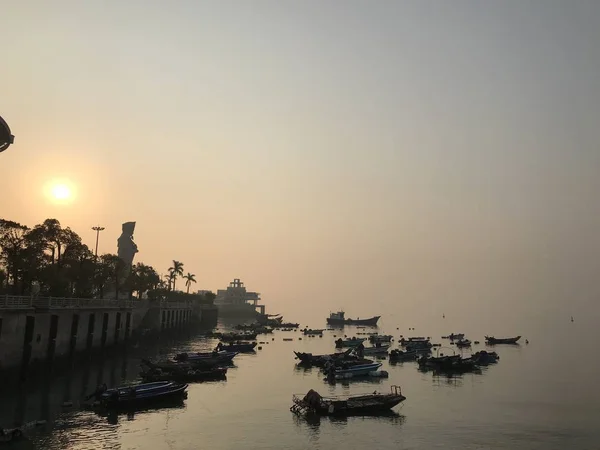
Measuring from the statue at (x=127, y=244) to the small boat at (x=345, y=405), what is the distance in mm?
119560

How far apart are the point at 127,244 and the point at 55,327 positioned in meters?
101

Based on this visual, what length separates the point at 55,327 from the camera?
5722 centimetres

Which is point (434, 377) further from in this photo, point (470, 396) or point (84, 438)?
point (84, 438)

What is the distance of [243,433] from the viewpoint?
40344mm

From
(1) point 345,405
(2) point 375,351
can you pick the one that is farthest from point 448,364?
(1) point 345,405

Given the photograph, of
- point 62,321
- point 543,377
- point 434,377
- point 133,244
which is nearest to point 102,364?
point 62,321

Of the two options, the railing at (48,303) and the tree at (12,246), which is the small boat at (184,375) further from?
the tree at (12,246)

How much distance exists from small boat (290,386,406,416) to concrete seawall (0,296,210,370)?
27.6 metres

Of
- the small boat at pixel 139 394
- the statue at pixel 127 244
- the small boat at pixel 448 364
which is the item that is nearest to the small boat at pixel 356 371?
the small boat at pixel 448 364

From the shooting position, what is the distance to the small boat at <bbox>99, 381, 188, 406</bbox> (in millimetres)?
44625

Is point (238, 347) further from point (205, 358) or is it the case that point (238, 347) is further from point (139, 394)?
point (139, 394)

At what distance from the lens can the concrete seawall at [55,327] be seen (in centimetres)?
4808

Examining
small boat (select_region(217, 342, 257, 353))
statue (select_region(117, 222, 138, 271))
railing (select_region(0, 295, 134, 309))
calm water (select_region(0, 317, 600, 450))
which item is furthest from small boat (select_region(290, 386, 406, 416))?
statue (select_region(117, 222, 138, 271))

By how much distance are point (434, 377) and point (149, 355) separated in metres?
46.7
